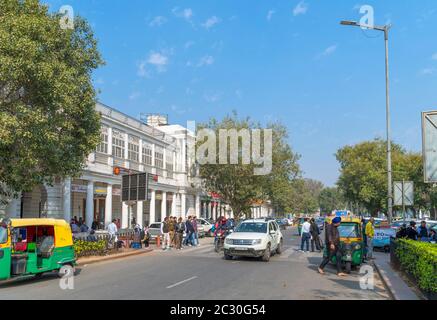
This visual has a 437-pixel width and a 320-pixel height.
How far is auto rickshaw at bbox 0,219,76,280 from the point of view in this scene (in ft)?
38.8

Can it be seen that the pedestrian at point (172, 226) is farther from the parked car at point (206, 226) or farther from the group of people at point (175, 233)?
the parked car at point (206, 226)

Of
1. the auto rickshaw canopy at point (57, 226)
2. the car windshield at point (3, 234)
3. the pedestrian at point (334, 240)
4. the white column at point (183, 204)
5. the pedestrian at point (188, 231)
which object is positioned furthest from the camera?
the white column at point (183, 204)

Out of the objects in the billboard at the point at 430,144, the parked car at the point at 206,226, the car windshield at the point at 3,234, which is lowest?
the parked car at the point at 206,226

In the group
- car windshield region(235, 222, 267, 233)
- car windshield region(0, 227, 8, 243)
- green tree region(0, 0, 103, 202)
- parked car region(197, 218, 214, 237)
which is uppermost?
green tree region(0, 0, 103, 202)

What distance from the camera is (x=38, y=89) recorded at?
633 inches

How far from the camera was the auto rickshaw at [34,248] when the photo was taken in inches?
465

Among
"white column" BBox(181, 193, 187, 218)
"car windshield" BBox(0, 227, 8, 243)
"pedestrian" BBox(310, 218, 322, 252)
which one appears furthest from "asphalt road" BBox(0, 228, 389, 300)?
"white column" BBox(181, 193, 187, 218)

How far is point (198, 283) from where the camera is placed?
12508mm

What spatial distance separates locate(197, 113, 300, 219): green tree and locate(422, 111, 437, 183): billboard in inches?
1398

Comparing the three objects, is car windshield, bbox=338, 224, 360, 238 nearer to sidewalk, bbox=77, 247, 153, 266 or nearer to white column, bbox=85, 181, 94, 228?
sidewalk, bbox=77, 247, 153, 266

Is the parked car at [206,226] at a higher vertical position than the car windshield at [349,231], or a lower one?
lower

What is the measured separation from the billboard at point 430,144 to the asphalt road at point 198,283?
348 cm

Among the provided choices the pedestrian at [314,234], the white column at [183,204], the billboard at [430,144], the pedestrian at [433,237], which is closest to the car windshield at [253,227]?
the pedestrian at [314,234]

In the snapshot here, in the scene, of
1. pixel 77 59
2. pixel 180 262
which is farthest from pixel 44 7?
pixel 180 262
